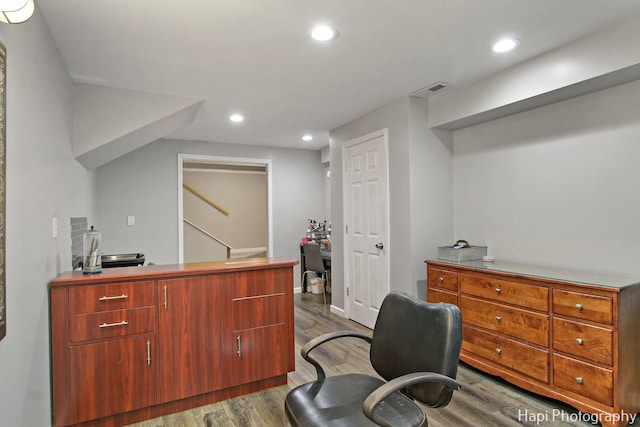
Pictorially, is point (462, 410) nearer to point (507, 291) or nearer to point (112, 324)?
point (507, 291)

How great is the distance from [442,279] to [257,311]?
62.6 inches

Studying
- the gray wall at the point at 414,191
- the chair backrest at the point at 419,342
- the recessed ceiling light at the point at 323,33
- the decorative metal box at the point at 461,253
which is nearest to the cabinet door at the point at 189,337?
the chair backrest at the point at 419,342

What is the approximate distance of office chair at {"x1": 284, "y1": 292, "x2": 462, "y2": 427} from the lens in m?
1.39

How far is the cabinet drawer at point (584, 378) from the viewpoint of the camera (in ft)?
6.57

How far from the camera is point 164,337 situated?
228 centimetres

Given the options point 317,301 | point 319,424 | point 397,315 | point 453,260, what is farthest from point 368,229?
point 319,424

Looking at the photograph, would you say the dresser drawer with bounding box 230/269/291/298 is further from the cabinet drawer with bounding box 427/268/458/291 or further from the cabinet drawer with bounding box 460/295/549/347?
the cabinet drawer with bounding box 460/295/549/347

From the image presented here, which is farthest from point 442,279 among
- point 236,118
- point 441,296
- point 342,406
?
point 236,118

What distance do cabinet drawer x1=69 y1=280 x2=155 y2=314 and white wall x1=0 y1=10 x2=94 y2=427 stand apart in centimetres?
15

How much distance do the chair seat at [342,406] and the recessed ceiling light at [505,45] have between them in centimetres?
221

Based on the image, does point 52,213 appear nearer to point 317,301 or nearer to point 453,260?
point 453,260

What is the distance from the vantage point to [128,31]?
210 cm

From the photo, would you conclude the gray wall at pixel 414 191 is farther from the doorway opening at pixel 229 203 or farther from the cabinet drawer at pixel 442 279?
the doorway opening at pixel 229 203

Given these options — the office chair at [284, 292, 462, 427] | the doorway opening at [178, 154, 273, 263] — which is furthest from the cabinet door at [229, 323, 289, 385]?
the doorway opening at [178, 154, 273, 263]
